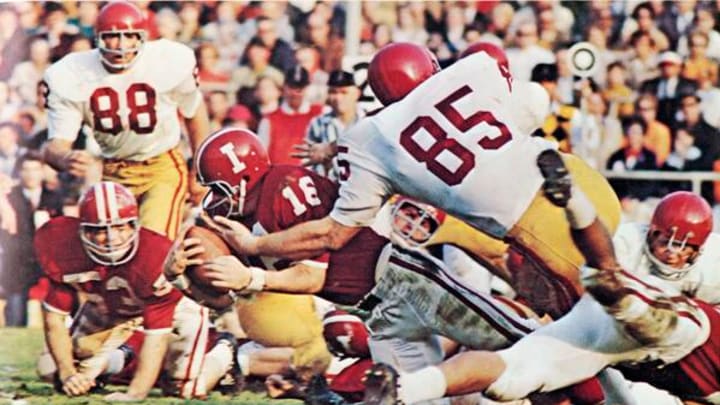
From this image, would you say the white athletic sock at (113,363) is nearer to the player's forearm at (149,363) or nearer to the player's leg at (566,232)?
the player's forearm at (149,363)

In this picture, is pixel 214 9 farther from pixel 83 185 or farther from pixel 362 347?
pixel 362 347

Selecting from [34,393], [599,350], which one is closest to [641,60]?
[599,350]

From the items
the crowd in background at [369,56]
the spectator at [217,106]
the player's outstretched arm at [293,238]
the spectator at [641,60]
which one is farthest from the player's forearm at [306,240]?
the spectator at [641,60]

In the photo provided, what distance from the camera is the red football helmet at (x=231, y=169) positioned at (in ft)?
19.6

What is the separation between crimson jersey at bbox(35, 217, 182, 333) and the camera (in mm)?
6312

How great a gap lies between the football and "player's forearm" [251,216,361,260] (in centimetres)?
11

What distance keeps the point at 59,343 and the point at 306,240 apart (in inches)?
46.6

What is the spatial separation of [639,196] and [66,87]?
2.38m

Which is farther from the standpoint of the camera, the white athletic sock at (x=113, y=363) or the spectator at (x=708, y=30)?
the spectator at (x=708, y=30)

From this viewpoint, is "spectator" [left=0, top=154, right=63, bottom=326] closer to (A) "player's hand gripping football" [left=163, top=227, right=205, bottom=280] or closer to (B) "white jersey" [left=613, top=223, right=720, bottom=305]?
(A) "player's hand gripping football" [left=163, top=227, right=205, bottom=280]

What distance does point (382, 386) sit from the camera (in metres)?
5.47

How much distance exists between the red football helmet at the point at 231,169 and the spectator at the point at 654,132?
2.21 m

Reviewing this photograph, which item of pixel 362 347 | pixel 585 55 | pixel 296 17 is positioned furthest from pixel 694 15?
pixel 362 347

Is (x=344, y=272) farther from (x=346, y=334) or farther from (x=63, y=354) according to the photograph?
(x=63, y=354)
